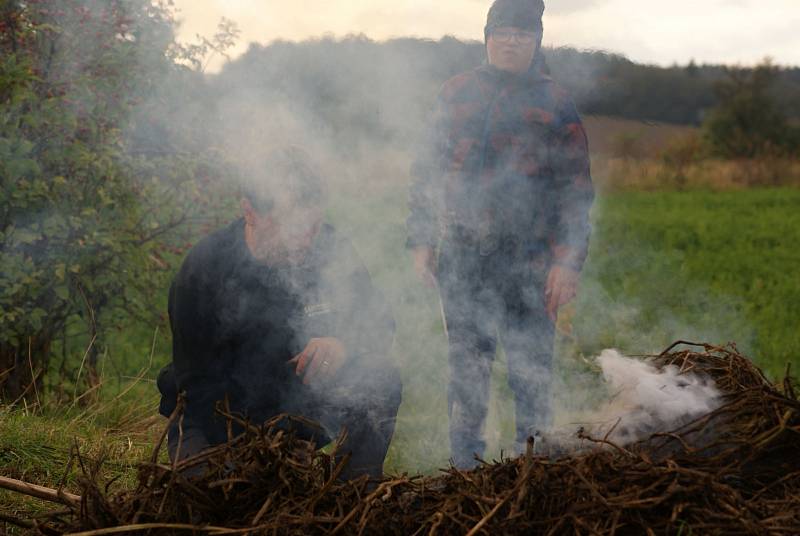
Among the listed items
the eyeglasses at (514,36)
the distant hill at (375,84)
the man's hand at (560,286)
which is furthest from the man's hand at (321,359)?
the eyeglasses at (514,36)

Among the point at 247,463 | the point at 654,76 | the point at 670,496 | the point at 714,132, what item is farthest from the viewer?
the point at 714,132

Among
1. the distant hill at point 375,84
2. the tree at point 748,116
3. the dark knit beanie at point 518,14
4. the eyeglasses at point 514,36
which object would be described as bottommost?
the tree at point 748,116

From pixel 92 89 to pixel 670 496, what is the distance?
4.29 m

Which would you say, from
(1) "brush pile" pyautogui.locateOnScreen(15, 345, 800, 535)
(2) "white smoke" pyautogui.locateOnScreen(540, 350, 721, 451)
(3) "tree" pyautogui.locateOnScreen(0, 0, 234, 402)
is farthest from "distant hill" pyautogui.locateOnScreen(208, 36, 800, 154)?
(1) "brush pile" pyautogui.locateOnScreen(15, 345, 800, 535)

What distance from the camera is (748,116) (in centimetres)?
3425

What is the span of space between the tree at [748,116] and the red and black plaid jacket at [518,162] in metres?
28.7

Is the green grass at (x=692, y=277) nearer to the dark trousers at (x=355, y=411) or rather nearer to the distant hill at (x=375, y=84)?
the distant hill at (x=375, y=84)

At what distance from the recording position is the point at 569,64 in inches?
178

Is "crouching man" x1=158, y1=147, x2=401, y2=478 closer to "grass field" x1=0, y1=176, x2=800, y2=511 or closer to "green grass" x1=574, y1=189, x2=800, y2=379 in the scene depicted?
"grass field" x1=0, y1=176, x2=800, y2=511

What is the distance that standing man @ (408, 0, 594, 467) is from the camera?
405cm

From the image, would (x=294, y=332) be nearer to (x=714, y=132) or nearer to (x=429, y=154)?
(x=429, y=154)

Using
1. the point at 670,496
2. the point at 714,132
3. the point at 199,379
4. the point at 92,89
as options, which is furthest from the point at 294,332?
the point at 714,132

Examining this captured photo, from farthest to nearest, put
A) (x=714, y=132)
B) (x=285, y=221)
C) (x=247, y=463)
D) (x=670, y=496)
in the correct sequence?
(x=714, y=132), (x=285, y=221), (x=247, y=463), (x=670, y=496)

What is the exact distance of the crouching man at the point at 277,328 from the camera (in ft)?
11.1
